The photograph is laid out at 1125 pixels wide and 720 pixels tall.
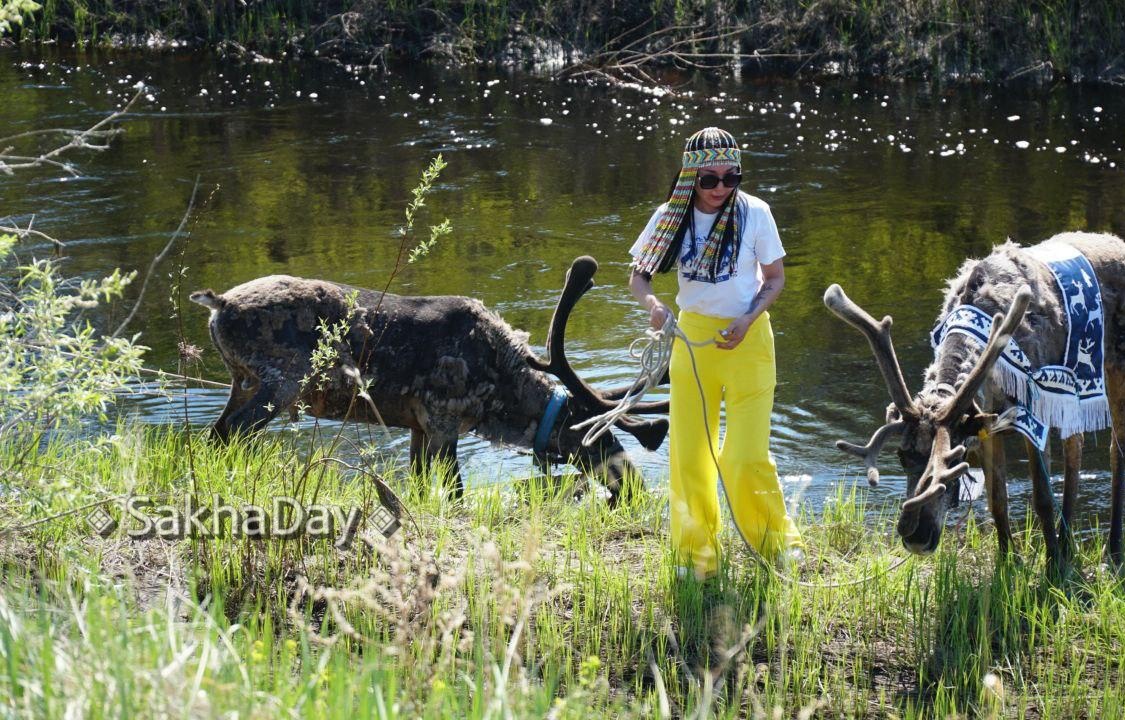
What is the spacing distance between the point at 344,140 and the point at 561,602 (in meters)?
14.0

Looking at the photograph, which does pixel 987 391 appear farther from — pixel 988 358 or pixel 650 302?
pixel 650 302

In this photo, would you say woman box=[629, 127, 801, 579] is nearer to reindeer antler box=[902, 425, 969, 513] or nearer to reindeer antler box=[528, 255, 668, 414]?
reindeer antler box=[902, 425, 969, 513]

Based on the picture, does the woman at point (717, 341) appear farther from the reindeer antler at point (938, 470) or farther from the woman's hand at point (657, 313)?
the reindeer antler at point (938, 470)

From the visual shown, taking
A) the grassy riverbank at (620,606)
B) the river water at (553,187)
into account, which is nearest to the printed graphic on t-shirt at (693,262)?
the grassy riverbank at (620,606)

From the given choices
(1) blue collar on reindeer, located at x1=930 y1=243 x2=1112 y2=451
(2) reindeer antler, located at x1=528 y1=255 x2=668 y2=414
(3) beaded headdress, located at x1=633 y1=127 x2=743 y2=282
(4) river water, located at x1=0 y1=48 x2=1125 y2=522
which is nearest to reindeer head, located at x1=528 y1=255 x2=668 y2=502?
(2) reindeer antler, located at x1=528 y1=255 x2=668 y2=414

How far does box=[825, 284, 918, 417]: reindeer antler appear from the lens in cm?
591

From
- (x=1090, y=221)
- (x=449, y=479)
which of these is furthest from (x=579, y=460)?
(x=1090, y=221)

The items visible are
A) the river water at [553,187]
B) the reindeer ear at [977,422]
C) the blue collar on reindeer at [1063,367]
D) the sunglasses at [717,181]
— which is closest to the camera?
the reindeer ear at [977,422]

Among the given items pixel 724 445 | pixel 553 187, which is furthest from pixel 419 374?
pixel 553 187

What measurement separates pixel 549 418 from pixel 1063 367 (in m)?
3.02

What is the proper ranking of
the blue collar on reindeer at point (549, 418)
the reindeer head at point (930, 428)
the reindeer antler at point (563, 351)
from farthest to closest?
the blue collar on reindeer at point (549, 418), the reindeer antler at point (563, 351), the reindeer head at point (930, 428)

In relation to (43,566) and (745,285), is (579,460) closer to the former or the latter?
(745,285)

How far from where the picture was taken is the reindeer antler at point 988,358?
579 centimetres

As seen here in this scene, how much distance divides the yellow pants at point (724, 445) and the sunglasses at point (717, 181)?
23.0 inches
